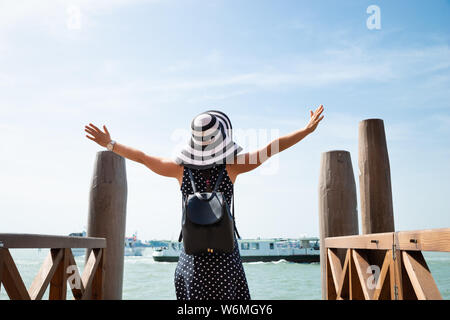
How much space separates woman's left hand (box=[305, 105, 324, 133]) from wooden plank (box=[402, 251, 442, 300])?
0.92m

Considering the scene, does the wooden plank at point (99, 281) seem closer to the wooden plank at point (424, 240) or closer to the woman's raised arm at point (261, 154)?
the woman's raised arm at point (261, 154)

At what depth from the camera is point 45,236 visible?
285 centimetres

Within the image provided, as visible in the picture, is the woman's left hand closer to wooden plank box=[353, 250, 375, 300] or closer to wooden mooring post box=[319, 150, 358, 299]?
wooden plank box=[353, 250, 375, 300]

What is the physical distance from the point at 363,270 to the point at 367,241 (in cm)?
42

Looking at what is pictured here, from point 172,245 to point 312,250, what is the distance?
1551 centimetres

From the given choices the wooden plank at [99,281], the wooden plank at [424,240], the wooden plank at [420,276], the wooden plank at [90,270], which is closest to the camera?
the wooden plank at [424,240]

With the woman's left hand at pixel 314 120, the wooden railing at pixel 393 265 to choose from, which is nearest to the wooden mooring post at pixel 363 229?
the wooden railing at pixel 393 265

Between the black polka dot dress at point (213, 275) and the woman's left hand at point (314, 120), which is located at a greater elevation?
the woman's left hand at point (314, 120)

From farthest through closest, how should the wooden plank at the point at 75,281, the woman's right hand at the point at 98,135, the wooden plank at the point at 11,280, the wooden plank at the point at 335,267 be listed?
1. the wooden plank at the point at 335,267
2. the wooden plank at the point at 75,281
3. the woman's right hand at the point at 98,135
4. the wooden plank at the point at 11,280

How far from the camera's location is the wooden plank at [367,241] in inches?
105

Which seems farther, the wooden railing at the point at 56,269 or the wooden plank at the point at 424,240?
the wooden railing at the point at 56,269

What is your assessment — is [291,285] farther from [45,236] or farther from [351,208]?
[45,236]

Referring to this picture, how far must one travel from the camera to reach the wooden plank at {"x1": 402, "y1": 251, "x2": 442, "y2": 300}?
2.09 metres

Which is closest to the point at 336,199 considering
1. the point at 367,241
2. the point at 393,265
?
the point at 367,241
